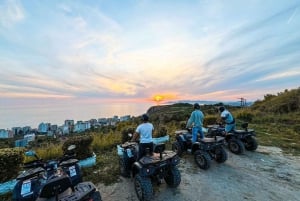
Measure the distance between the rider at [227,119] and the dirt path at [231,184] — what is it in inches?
49.6

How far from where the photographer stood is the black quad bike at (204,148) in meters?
5.47

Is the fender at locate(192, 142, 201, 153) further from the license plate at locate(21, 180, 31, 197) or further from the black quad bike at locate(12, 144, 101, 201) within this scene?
the license plate at locate(21, 180, 31, 197)

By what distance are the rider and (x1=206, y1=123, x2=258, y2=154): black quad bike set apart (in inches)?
6.6

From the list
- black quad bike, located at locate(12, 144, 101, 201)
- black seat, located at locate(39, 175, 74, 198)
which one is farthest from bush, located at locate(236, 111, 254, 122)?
black seat, located at locate(39, 175, 74, 198)

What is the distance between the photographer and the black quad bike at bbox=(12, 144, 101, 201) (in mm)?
2498

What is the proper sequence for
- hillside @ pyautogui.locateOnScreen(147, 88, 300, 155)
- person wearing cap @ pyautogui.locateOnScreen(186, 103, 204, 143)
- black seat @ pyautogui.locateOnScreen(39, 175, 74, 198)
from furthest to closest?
hillside @ pyautogui.locateOnScreen(147, 88, 300, 155), person wearing cap @ pyautogui.locateOnScreen(186, 103, 204, 143), black seat @ pyautogui.locateOnScreen(39, 175, 74, 198)

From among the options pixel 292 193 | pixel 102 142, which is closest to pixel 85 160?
pixel 102 142

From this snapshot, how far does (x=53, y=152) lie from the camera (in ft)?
22.1

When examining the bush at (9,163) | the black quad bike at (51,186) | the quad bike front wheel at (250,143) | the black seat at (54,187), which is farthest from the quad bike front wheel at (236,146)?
the bush at (9,163)

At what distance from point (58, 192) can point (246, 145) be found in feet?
22.8

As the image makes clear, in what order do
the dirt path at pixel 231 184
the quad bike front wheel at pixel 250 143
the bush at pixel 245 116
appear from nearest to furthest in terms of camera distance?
1. the dirt path at pixel 231 184
2. the quad bike front wheel at pixel 250 143
3. the bush at pixel 245 116

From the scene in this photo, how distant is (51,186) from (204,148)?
4.13 meters

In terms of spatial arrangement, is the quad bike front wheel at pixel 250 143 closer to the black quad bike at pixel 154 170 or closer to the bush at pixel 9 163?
the black quad bike at pixel 154 170

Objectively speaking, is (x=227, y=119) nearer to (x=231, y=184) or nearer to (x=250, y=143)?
(x=250, y=143)
